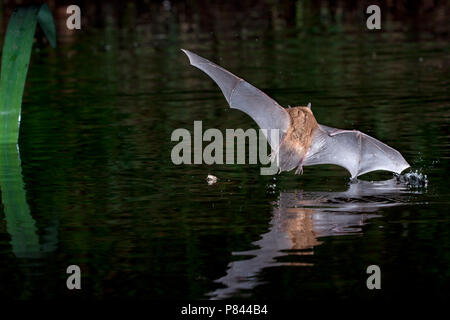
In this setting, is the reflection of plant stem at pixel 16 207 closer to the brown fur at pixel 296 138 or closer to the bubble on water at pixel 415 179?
the brown fur at pixel 296 138

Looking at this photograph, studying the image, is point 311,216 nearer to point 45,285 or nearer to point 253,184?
point 253,184

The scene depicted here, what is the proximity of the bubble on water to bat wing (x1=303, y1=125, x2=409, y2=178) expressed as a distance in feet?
0.39

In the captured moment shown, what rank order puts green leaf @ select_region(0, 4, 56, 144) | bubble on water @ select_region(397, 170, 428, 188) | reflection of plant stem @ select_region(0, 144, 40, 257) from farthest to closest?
green leaf @ select_region(0, 4, 56, 144), bubble on water @ select_region(397, 170, 428, 188), reflection of plant stem @ select_region(0, 144, 40, 257)

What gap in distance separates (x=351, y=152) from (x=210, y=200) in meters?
1.94

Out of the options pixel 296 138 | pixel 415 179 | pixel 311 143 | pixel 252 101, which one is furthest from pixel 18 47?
pixel 415 179

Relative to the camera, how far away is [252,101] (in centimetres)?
1295

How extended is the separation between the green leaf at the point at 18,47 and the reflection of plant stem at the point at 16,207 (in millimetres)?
754

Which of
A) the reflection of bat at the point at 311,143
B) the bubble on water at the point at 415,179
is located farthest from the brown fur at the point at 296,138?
the bubble on water at the point at 415,179

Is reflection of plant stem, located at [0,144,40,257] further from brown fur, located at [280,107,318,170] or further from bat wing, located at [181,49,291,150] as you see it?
brown fur, located at [280,107,318,170]

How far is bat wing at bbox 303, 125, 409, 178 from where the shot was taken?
41.2ft

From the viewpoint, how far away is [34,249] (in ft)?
32.0

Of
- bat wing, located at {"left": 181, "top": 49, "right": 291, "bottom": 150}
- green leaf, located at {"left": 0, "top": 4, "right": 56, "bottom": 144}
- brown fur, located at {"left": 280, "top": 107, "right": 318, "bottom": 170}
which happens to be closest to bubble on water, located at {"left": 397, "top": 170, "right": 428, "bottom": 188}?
brown fur, located at {"left": 280, "top": 107, "right": 318, "bottom": 170}

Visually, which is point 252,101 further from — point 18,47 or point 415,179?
point 18,47

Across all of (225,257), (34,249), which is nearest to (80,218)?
(34,249)
